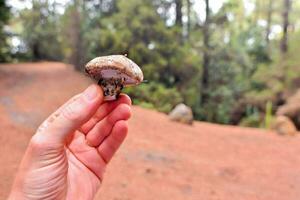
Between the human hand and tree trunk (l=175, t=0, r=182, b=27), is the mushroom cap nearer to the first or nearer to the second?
the human hand

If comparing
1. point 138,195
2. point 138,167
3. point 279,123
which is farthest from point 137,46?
point 138,195

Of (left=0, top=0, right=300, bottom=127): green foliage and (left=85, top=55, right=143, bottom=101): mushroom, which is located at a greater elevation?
(left=85, top=55, right=143, bottom=101): mushroom

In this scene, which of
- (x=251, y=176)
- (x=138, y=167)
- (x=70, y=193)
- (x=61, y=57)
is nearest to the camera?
(x=70, y=193)

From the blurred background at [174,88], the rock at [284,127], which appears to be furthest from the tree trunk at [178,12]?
the rock at [284,127]

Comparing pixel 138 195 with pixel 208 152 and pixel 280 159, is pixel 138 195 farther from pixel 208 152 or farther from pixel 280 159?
pixel 280 159

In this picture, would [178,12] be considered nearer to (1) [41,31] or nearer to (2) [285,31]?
(2) [285,31]

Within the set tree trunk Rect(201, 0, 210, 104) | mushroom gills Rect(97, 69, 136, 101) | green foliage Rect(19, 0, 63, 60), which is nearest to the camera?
mushroom gills Rect(97, 69, 136, 101)

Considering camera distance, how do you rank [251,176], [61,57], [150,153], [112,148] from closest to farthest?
1. [112,148]
2. [251,176]
3. [150,153]
4. [61,57]

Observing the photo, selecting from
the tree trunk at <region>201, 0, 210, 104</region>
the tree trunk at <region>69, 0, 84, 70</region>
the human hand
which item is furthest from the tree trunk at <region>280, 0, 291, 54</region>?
the human hand
